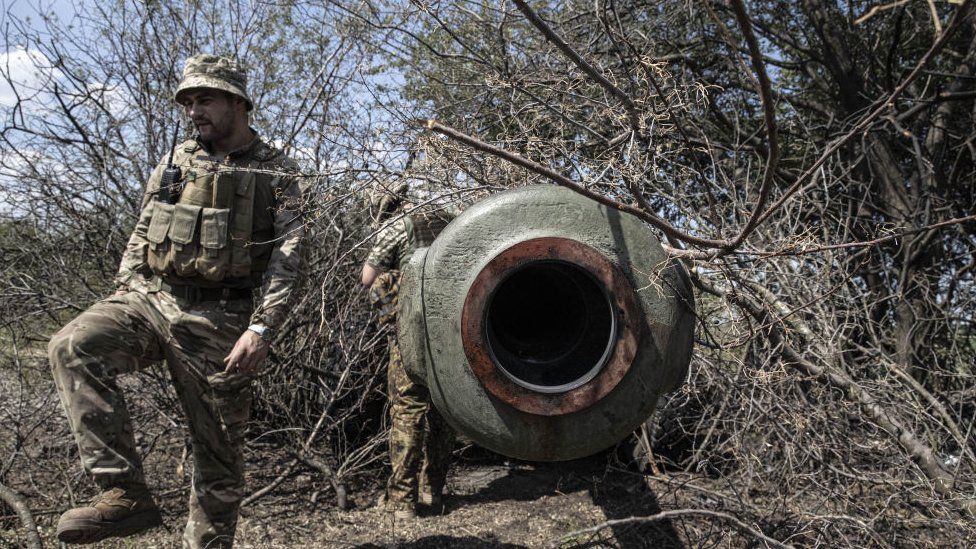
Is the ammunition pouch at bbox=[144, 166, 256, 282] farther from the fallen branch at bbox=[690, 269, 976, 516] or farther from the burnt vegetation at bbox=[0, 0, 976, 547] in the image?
the fallen branch at bbox=[690, 269, 976, 516]

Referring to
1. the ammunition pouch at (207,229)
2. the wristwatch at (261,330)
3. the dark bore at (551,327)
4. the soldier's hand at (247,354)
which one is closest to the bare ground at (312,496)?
the soldier's hand at (247,354)

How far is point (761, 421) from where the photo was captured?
156 inches

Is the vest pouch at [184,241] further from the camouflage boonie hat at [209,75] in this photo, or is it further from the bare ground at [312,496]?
the bare ground at [312,496]

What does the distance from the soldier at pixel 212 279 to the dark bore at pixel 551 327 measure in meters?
1.44

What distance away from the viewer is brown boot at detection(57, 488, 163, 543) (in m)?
2.63

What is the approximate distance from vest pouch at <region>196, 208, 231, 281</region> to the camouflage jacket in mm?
92

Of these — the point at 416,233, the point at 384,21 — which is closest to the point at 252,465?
the point at 416,233

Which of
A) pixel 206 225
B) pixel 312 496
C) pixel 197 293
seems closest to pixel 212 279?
pixel 197 293

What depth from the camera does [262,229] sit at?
3367mm

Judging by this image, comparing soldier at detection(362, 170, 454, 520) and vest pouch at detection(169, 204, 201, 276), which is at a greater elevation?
vest pouch at detection(169, 204, 201, 276)

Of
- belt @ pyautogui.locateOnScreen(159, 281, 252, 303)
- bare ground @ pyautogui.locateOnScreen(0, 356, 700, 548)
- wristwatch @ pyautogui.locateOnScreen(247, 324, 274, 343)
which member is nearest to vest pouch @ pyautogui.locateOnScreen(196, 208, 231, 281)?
belt @ pyautogui.locateOnScreen(159, 281, 252, 303)

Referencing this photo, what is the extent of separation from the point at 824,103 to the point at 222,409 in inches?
179

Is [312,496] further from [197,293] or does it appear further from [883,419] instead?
[883,419]

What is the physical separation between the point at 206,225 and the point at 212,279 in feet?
0.73
